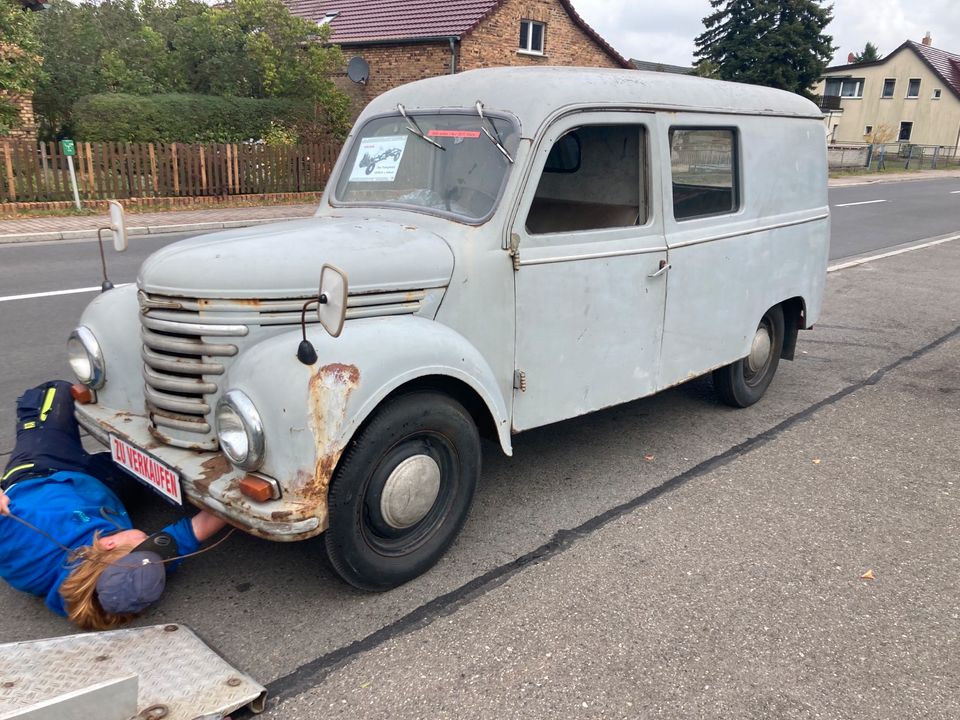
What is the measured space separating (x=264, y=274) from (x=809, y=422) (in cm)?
392

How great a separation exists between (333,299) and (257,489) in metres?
0.71

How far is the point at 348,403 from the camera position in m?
2.77

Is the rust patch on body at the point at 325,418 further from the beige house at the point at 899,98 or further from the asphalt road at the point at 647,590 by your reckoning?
the beige house at the point at 899,98

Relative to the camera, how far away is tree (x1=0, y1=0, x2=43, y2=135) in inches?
635

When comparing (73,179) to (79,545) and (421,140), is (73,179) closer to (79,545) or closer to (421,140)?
(421,140)

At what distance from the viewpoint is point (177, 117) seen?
1800 centimetres

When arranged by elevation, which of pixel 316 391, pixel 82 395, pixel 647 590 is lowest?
pixel 647 590

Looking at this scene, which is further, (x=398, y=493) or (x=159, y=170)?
(x=159, y=170)

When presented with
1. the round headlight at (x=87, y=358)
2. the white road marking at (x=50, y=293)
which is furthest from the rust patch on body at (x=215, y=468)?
the white road marking at (x=50, y=293)

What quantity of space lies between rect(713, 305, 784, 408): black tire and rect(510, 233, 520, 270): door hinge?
2.25m

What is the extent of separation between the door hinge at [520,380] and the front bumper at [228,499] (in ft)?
3.88

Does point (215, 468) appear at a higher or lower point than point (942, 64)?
lower

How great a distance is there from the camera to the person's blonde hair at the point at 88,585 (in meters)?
2.78

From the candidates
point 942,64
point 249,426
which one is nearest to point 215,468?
point 249,426
